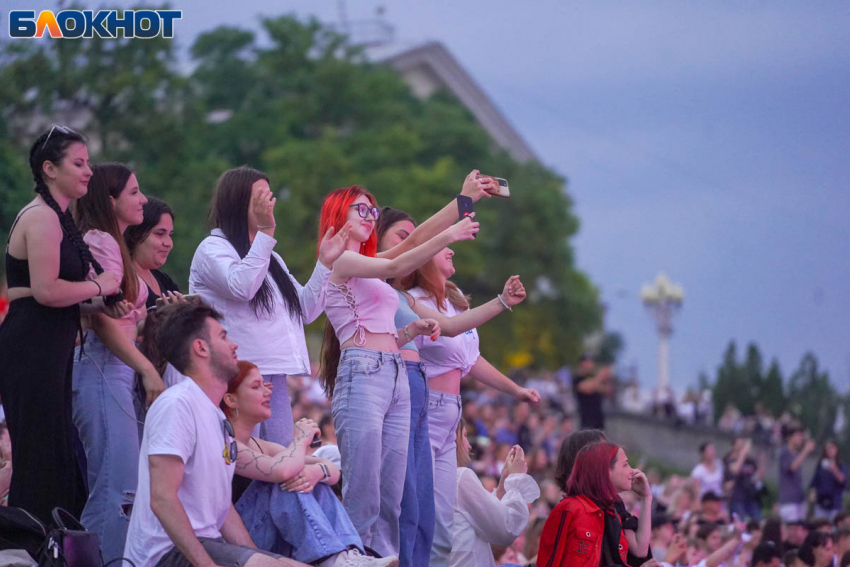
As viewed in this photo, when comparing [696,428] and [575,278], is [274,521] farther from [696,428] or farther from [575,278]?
[575,278]

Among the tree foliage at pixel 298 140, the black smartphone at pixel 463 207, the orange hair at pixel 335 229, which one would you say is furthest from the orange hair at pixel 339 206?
the tree foliage at pixel 298 140

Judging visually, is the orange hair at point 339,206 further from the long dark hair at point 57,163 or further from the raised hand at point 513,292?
the long dark hair at point 57,163

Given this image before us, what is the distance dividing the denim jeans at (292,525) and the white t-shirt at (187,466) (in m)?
0.39

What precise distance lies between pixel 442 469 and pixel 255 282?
62.3 inches

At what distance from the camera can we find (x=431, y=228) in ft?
18.7

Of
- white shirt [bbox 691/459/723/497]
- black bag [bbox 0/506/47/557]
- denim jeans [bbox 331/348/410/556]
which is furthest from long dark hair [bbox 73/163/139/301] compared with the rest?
white shirt [bbox 691/459/723/497]

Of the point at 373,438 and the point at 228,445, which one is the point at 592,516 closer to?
the point at 373,438

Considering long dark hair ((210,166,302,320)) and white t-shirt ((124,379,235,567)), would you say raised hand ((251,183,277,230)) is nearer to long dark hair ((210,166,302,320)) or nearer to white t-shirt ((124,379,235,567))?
long dark hair ((210,166,302,320))

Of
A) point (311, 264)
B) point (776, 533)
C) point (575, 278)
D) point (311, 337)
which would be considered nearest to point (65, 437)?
point (776, 533)

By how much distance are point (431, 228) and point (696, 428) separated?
86.3ft

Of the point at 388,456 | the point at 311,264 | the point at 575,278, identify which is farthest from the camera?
the point at 575,278

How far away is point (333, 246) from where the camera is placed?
5.38m

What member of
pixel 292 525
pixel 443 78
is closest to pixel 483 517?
pixel 292 525
